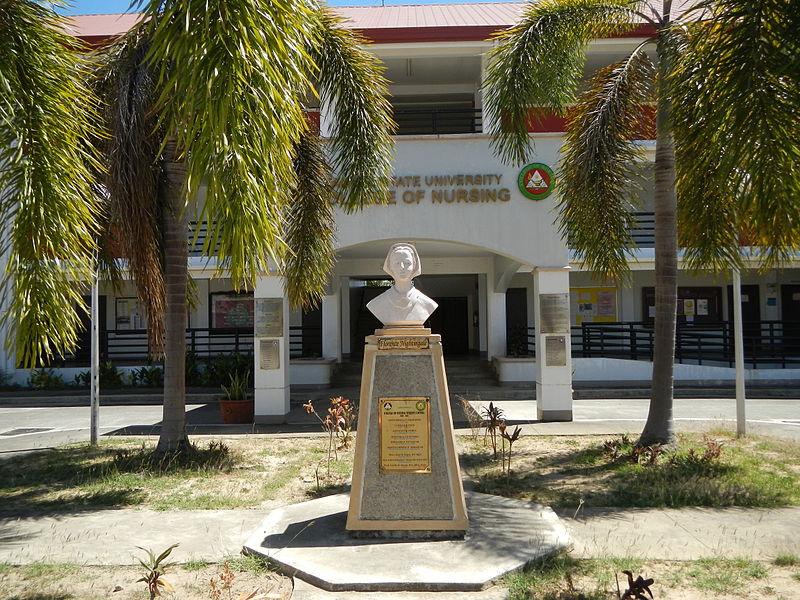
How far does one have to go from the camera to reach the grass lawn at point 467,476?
20.9ft

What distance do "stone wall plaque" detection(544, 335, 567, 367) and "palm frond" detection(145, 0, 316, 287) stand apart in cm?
880

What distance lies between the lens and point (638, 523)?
555 centimetres

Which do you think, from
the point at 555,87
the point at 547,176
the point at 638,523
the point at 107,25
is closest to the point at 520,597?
the point at 638,523

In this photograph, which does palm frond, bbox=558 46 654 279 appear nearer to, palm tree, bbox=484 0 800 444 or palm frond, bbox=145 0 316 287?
palm tree, bbox=484 0 800 444

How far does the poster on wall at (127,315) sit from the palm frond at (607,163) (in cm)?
1664

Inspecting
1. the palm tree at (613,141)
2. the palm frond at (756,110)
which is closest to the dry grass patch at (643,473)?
the palm tree at (613,141)

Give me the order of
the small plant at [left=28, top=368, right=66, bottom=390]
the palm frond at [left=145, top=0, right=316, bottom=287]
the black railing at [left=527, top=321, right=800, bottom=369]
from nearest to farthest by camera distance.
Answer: the palm frond at [left=145, top=0, right=316, bottom=287] → the small plant at [left=28, top=368, right=66, bottom=390] → the black railing at [left=527, top=321, right=800, bottom=369]

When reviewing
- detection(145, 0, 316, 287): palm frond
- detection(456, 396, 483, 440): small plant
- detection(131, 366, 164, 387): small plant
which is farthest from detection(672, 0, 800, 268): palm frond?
detection(131, 366, 164, 387): small plant

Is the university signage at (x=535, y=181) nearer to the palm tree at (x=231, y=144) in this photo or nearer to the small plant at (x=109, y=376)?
the palm tree at (x=231, y=144)

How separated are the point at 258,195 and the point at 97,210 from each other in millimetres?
1733

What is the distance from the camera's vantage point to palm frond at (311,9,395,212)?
7.83 metres

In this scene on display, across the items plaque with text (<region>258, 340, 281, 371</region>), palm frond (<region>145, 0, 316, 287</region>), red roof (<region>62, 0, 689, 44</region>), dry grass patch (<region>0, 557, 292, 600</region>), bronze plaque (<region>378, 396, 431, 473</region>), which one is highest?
red roof (<region>62, 0, 689, 44</region>)

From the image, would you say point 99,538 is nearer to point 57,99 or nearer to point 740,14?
point 57,99

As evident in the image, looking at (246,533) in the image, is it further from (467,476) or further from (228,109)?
(228,109)
